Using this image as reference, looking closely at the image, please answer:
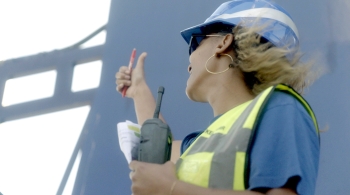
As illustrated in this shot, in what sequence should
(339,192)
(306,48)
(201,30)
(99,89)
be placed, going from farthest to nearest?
(99,89), (306,48), (339,192), (201,30)

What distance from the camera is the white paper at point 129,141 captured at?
4.98ft

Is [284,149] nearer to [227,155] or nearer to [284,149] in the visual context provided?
[284,149]

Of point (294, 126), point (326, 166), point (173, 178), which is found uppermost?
point (326, 166)

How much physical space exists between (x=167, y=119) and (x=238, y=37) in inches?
29.0

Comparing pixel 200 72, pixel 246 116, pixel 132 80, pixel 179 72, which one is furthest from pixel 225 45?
pixel 179 72

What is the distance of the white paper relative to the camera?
152 cm

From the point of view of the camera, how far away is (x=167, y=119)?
7.96ft

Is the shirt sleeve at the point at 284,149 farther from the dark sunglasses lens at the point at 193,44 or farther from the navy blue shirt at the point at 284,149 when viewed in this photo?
the dark sunglasses lens at the point at 193,44

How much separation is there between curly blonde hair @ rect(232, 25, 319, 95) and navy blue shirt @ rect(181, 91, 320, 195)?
0.23 m

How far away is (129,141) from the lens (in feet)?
5.03

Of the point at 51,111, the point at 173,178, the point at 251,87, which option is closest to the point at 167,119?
the point at 51,111

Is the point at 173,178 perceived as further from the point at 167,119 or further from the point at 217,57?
the point at 167,119

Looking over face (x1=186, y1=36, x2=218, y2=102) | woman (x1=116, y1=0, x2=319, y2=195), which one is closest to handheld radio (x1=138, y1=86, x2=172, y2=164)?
woman (x1=116, y1=0, x2=319, y2=195)

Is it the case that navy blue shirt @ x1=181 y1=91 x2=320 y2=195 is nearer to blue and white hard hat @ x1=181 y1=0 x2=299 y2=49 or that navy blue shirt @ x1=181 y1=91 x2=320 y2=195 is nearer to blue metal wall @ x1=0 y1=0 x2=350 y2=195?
blue and white hard hat @ x1=181 y1=0 x2=299 y2=49
